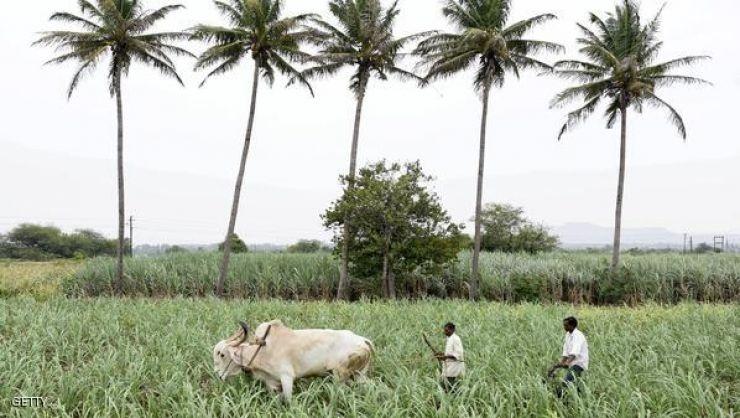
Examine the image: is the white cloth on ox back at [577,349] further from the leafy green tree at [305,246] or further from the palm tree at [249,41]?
the leafy green tree at [305,246]

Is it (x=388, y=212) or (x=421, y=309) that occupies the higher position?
(x=388, y=212)

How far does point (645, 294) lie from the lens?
2442 centimetres

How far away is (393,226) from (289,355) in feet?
53.0

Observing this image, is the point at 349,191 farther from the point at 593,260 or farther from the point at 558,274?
the point at 593,260

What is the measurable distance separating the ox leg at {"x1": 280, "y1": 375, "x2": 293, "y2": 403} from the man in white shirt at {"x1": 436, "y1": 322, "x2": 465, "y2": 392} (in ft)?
6.69

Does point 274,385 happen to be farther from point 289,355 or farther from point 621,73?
point 621,73

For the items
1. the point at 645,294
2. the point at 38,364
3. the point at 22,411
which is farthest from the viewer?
the point at 645,294

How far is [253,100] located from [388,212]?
8.67 metres

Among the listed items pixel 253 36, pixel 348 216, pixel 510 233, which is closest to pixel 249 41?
pixel 253 36

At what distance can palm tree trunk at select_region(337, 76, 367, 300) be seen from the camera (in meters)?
24.1

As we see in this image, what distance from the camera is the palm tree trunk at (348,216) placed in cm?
2408

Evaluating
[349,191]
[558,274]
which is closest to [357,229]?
[349,191]

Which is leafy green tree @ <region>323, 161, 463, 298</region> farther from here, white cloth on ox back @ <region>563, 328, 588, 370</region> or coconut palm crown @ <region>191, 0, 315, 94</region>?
white cloth on ox back @ <region>563, 328, 588, 370</region>

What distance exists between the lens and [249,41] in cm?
2430
